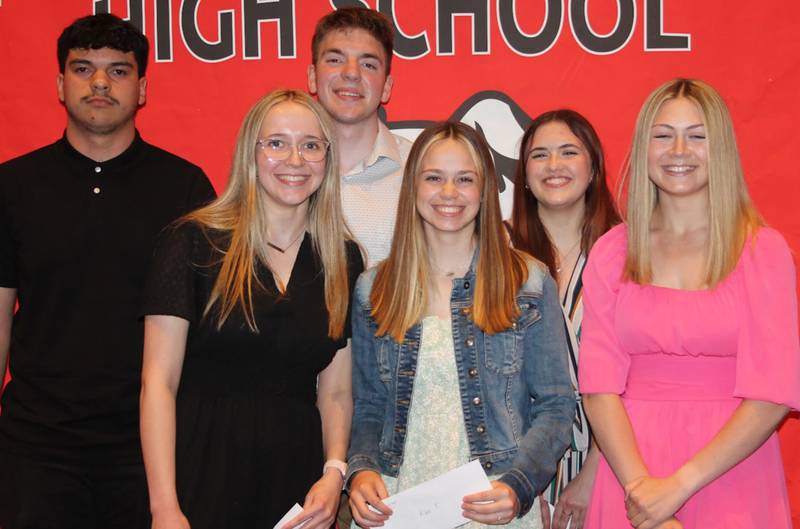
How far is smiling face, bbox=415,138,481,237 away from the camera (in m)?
2.65

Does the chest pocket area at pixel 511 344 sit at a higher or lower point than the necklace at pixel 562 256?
lower

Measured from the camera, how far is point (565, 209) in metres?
3.23

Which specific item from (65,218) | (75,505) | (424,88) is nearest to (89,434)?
(75,505)

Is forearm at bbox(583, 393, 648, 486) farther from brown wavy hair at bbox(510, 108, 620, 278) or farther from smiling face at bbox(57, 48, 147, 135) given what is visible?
smiling face at bbox(57, 48, 147, 135)

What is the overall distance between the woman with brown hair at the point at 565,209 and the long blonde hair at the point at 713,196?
497 millimetres

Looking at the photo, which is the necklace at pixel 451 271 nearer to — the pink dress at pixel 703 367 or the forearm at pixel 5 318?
the pink dress at pixel 703 367

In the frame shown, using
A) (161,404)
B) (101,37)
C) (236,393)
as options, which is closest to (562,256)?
(236,393)

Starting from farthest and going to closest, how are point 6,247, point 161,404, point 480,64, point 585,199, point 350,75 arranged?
point 480,64
point 350,75
point 585,199
point 6,247
point 161,404

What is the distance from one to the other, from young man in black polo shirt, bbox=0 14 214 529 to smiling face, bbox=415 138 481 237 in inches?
41.3

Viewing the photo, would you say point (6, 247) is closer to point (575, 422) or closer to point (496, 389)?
point (496, 389)

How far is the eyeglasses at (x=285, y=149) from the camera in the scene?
2676 mm

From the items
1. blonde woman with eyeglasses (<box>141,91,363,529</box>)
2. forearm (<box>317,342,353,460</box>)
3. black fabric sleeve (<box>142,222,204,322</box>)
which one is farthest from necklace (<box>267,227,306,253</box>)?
forearm (<box>317,342,353,460</box>)

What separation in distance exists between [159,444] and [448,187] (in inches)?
43.4

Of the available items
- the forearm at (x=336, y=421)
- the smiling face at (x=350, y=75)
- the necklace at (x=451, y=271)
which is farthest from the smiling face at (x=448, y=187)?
the smiling face at (x=350, y=75)
